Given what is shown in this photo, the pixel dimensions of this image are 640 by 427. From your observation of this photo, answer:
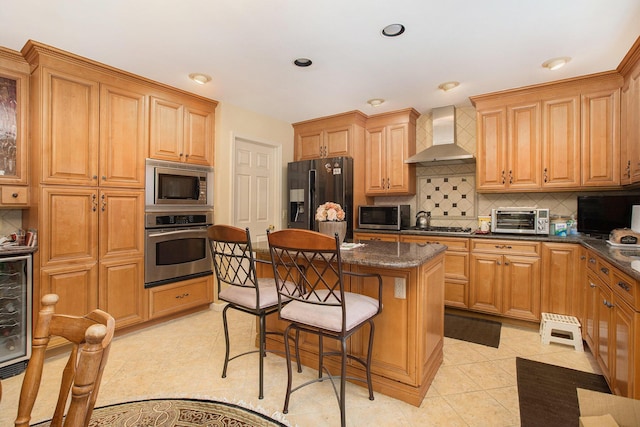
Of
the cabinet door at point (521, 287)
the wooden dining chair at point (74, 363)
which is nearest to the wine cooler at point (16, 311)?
the wooden dining chair at point (74, 363)

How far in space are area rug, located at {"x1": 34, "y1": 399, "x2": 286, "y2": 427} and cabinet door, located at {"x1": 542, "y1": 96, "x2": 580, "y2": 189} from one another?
131 inches

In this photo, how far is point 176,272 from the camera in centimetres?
328

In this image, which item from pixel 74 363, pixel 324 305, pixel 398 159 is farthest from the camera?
pixel 398 159

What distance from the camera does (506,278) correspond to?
3.16 meters

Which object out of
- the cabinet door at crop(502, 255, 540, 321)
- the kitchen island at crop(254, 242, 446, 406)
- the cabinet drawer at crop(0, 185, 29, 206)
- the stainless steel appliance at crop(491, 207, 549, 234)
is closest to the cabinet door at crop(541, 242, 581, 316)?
the cabinet door at crop(502, 255, 540, 321)

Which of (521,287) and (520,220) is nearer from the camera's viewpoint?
(521,287)

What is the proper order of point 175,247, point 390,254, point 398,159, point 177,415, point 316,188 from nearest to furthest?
point 177,415
point 390,254
point 175,247
point 398,159
point 316,188

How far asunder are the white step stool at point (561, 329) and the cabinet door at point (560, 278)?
0.36 ft

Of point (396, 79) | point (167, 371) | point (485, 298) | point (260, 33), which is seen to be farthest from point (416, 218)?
point (167, 371)

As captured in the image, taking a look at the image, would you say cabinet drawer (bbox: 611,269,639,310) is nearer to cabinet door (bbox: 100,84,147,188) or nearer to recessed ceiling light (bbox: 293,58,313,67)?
recessed ceiling light (bbox: 293,58,313,67)

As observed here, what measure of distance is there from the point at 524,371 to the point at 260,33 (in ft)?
10.1

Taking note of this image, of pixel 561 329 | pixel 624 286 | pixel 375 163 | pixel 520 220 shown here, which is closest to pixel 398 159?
pixel 375 163

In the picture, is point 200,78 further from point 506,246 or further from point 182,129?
point 506,246

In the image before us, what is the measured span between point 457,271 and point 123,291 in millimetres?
3275
